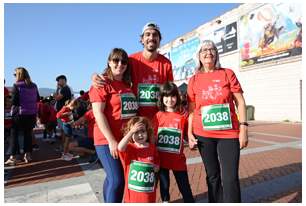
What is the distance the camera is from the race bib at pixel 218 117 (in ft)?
9.37

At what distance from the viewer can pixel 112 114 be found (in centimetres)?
272

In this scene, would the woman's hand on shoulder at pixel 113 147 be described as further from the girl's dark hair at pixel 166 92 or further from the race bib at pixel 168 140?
the girl's dark hair at pixel 166 92

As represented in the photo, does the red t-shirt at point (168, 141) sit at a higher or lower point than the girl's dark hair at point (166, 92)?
lower

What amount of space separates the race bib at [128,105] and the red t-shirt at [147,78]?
0.23 m

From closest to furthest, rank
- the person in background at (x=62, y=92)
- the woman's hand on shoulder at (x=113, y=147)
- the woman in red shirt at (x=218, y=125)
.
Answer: the woman's hand on shoulder at (x=113, y=147), the woman in red shirt at (x=218, y=125), the person in background at (x=62, y=92)

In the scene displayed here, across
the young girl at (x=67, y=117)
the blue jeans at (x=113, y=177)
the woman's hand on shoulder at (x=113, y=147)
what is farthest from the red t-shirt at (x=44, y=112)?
the woman's hand on shoulder at (x=113, y=147)

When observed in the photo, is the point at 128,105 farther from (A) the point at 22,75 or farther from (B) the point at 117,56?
(A) the point at 22,75

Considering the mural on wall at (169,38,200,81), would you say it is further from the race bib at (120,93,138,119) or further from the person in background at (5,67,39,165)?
the race bib at (120,93,138,119)

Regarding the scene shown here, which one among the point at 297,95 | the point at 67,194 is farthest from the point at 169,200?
the point at 297,95

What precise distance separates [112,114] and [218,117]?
106cm

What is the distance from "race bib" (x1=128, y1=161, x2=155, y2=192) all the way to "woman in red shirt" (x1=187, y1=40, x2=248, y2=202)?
60 centimetres

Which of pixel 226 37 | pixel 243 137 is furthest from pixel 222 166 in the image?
pixel 226 37

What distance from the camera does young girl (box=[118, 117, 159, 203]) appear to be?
107 inches

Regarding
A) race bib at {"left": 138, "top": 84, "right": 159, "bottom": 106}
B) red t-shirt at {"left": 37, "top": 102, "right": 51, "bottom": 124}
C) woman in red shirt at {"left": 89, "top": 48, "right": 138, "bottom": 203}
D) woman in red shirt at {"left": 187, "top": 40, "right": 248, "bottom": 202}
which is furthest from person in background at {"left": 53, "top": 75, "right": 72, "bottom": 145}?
woman in red shirt at {"left": 187, "top": 40, "right": 248, "bottom": 202}
